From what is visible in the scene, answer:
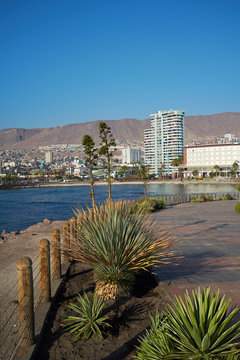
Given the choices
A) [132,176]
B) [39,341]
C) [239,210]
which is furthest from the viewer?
[132,176]

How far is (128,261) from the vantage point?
4.52 m

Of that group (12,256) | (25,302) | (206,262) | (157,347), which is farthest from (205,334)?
(12,256)

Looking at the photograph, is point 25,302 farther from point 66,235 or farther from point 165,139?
point 165,139

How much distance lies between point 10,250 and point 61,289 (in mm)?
5479

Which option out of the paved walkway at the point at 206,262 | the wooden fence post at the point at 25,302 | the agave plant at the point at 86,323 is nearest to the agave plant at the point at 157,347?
the agave plant at the point at 86,323

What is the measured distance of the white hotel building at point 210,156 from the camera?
458 feet

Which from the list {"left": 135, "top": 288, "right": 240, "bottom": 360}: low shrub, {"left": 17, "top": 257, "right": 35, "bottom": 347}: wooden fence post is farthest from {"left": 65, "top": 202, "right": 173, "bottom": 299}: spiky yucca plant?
{"left": 135, "top": 288, "right": 240, "bottom": 360}: low shrub

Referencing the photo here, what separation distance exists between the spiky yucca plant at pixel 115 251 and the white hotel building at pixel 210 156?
141013mm

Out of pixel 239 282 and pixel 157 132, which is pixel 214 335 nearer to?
pixel 239 282

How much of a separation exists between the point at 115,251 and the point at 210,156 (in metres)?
144

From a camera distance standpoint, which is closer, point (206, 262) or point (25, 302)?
point (25, 302)

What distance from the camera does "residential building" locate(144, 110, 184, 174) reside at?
17575 centimetres

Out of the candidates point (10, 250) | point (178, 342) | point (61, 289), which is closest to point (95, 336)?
point (178, 342)

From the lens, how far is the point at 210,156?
468ft
